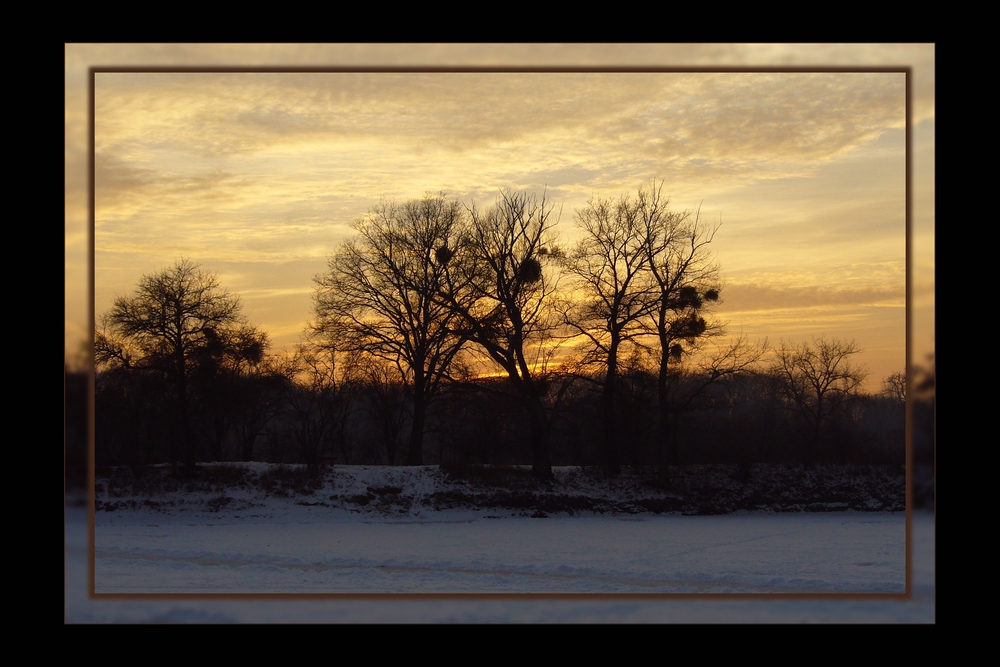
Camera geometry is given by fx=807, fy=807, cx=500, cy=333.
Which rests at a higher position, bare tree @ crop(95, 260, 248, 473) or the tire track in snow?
bare tree @ crop(95, 260, 248, 473)

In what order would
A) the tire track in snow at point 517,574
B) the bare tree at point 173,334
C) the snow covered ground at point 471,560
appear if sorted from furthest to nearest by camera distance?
the bare tree at point 173,334 → the tire track in snow at point 517,574 → the snow covered ground at point 471,560

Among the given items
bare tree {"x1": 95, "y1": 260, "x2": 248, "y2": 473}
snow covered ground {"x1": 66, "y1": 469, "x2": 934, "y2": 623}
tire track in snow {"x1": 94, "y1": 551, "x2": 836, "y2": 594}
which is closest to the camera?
snow covered ground {"x1": 66, "y1": 469, "x2": 934, "y2": 623}

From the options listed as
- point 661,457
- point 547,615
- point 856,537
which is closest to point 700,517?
point 661,457

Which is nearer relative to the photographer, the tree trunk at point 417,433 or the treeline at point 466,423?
the treeline at point 466,423

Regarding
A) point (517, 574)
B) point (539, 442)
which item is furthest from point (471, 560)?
point (539, 442)

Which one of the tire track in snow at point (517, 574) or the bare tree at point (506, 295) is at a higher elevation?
the bare tree at point (506, 295)

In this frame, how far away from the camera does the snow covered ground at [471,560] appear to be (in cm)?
961

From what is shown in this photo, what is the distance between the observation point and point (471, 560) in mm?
14258

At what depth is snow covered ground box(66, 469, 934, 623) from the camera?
9.61 m

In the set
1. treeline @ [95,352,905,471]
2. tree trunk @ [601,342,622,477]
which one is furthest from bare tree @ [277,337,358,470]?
tree trunk @ [601,342,622,477]

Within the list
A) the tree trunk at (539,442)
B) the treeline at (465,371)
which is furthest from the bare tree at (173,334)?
the tree trunk at (539,442)

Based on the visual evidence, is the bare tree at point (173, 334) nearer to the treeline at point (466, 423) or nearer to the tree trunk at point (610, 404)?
the treeline at point (466, 423)

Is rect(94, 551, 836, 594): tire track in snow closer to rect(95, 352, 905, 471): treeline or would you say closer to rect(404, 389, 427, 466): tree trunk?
rect(95, 352, 905, 471): treeline

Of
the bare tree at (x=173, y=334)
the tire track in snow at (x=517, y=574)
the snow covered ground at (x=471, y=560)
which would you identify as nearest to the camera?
the snow covered ground at (x=471, y=560)
